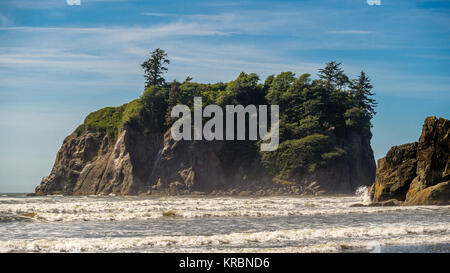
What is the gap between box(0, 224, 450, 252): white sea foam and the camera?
1533 cm

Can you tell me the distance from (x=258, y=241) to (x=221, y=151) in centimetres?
6305

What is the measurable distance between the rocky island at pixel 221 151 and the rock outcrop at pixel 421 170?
34.0 m

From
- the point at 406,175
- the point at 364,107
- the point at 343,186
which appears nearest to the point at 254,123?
the point at 343,186

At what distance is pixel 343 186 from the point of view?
73875 mm

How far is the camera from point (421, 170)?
112 feet

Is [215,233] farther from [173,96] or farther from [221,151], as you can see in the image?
[173,96]

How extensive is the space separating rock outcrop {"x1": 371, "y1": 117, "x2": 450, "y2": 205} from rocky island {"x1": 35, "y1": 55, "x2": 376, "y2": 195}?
34.0 meters

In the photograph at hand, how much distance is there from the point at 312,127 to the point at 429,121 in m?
44.4

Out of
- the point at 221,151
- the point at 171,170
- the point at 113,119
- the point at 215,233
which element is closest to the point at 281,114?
the point at 221,151

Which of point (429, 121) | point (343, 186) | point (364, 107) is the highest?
point (364, 107)

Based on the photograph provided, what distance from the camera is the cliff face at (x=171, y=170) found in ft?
240

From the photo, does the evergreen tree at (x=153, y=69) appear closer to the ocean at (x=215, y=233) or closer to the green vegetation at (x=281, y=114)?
the green vegetation at (x=281, y=114)

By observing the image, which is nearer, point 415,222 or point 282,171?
point 415,222
